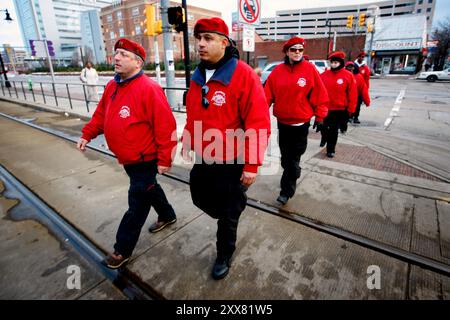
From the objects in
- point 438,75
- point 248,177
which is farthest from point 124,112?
point 438,75

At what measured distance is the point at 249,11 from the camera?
17.1 ft

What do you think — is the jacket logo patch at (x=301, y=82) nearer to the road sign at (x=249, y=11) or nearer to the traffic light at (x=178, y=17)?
the road sign at (x=249, y=11)

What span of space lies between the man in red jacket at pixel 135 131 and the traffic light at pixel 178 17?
215 inches

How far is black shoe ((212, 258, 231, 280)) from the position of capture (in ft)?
7.55

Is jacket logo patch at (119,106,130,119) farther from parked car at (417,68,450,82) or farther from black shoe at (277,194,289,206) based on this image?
parked car at (417,68,450,82)

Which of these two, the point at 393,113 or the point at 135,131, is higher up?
the point at 135,131

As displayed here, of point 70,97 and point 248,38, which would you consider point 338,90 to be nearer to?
point 248,38

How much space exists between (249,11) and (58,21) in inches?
5542

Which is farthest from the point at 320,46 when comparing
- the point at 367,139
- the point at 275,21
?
the point at 275,21

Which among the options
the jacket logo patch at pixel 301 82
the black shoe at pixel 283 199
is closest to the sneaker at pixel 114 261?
the black shoe at pixel 283 199

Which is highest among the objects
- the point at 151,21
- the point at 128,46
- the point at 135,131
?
the point at 151,21

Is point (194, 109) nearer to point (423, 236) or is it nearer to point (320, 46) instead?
point (423, 236)

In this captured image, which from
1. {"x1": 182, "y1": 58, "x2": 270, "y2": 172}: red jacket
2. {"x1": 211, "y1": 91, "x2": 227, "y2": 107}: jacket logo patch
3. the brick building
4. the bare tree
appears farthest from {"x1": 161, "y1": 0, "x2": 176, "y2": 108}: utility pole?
the brick building

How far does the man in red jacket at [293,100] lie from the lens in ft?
10.5
